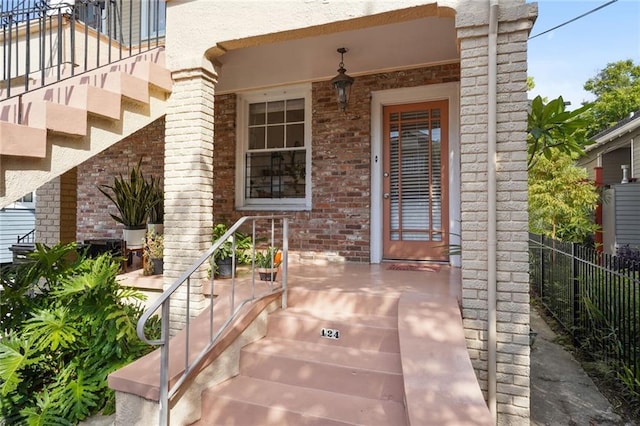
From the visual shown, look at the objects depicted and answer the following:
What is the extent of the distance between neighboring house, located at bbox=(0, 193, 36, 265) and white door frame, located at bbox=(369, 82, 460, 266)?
845 centimetres

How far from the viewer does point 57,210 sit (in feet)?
19.3

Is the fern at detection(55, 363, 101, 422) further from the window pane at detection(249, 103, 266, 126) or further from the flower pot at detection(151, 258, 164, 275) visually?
the window pane at detection(249, 103, 266, 126)

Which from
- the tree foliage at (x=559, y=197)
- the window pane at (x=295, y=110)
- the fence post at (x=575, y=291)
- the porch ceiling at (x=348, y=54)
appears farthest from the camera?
the tree foliage at (x=559, y=197)

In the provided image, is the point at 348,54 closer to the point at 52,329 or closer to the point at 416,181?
the point at 416,181

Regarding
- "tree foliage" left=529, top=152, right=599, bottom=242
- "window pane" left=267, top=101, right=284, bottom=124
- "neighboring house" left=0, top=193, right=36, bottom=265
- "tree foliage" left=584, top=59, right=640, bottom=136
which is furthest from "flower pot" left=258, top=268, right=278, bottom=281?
"tree foliage" left=584, top=59, right=640, bottom=136

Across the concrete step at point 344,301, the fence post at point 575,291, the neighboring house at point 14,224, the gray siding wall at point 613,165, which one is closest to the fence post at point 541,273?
the fence post at point 575,291

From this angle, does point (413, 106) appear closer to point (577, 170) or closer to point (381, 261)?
point (381, 261)

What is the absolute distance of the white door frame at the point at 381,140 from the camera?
507 centimetres

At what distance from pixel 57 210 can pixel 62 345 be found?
3601mm

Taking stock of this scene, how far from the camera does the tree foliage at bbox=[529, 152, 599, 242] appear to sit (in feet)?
28.1

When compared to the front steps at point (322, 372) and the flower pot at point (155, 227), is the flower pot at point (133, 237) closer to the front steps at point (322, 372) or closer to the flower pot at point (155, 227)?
the flower pot at point (155, 227)

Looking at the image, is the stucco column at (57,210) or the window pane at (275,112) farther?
the window pane at (275,112)

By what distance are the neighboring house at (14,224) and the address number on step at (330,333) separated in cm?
912

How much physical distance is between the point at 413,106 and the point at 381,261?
7.28ft
